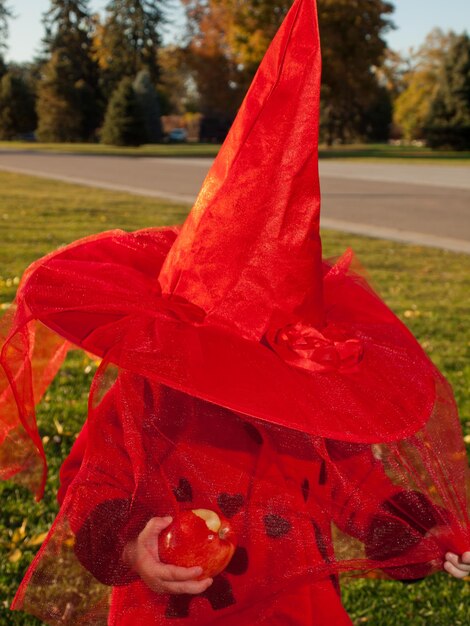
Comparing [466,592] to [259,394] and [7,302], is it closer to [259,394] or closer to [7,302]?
[259,394]

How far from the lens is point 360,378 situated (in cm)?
150

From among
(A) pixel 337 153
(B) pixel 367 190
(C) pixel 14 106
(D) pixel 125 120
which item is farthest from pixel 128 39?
(B) pixel 367 190

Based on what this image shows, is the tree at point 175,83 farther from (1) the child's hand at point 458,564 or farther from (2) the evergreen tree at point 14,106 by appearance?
(1) the child's hand at point 458,564

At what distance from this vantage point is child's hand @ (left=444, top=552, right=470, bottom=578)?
1.60m

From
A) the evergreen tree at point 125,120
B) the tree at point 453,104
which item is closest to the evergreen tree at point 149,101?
the evergreen tree at point 125,120

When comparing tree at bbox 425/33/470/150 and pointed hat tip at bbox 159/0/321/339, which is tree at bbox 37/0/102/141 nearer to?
tree at bbox 425/33/470/150

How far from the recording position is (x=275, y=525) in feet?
4.60

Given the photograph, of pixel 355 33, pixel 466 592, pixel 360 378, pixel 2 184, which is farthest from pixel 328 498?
pixel 355 33

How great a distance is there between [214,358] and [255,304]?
Answer: 0.17 m

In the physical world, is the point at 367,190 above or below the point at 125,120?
below

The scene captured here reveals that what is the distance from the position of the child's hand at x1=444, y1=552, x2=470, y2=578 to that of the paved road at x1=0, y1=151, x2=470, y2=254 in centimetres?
808

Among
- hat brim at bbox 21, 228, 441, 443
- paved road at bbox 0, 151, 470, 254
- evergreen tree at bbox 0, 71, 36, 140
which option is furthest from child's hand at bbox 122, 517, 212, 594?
evergreen tree at bbox 0, 71, 36, 140

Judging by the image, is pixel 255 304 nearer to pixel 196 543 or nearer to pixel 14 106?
pixel 196 543

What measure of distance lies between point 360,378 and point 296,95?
0.55 meters
